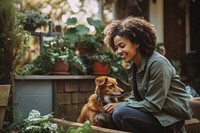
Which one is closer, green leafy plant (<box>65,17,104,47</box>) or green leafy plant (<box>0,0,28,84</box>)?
green leafy plant (<box>0,0,28,84</box>)

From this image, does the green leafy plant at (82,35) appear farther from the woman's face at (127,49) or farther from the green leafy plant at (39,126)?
the woman's face at (127,49)

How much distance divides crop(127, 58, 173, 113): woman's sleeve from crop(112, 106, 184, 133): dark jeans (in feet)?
0.23

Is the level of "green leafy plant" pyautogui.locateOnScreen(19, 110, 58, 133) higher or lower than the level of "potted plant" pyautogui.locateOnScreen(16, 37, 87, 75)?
lower

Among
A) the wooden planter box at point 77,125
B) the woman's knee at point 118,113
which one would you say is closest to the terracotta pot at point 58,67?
the wooden planter box at point 77,125

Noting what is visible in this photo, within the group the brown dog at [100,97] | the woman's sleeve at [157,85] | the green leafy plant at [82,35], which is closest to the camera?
the woman's sleeve at [157,85]

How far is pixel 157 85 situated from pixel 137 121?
35cm

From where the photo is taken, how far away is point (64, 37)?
5.56 meters

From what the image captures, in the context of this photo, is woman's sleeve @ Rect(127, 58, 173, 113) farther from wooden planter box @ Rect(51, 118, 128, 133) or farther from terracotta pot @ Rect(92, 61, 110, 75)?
terracotta pot @ Rect(92, 61, 110, 75)

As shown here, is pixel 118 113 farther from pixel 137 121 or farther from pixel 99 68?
A: pixel 99 68

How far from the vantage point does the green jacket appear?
9.50ft

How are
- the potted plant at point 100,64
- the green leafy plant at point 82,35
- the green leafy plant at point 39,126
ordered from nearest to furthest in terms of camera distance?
the green leafy plant at point 39,126, the potted plant at point 100,64, the green leafy plant at point 82,35

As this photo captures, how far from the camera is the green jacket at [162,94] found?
290cm

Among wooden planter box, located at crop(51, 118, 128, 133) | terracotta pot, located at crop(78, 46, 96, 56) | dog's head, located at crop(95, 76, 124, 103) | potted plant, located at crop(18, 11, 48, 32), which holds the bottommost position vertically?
wooden planter box, located at crop(51, 118, 128, 133)

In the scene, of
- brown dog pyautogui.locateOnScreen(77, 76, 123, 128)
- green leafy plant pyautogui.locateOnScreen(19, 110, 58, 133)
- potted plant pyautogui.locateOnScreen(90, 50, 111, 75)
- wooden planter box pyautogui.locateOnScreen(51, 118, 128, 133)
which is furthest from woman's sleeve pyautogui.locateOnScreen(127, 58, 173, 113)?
potted plant pyautogui.locateOnScreen(90, 50, 111, 75)
